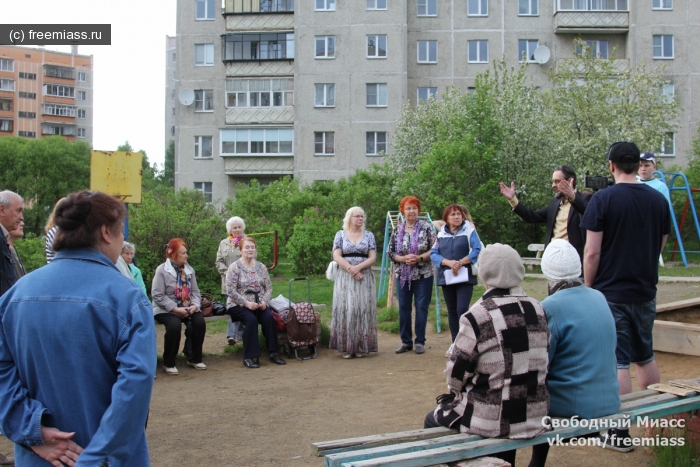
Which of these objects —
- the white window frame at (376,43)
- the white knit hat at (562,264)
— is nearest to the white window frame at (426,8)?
the white window frame at (376,43)

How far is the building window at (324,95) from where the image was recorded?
40.8 meters

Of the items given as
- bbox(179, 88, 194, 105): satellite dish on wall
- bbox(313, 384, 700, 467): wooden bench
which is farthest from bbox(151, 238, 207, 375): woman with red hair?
bbox(179, 88, 194, 105): satellite dish on wall

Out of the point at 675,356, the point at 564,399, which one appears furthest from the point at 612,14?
the point at 564,399

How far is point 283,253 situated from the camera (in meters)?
22.2

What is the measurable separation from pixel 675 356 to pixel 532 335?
174 inches

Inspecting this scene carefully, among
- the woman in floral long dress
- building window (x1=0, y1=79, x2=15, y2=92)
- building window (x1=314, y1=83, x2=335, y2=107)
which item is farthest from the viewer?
building window (x1=0, y1=79, x2=15, y2=92)

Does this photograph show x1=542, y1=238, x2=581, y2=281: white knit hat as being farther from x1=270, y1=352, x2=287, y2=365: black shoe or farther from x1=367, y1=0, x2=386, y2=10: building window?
x1=367, y1=0, x2=386, y2=10: building window

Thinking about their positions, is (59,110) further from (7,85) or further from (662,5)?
(662,5)

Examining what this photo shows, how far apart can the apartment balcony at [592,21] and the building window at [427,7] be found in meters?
7.17

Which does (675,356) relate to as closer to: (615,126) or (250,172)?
(615,126)

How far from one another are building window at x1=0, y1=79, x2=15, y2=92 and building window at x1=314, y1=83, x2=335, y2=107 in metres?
66.4

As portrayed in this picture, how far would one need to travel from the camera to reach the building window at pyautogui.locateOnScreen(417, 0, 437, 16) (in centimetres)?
4141

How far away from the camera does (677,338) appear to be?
7.14 meters

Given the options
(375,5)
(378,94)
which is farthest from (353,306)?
(375,5)
